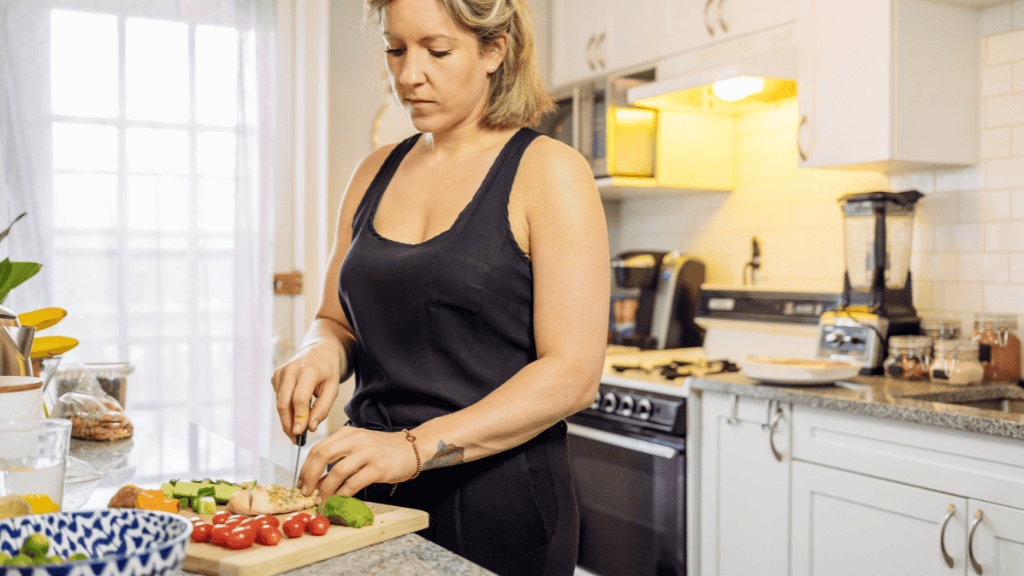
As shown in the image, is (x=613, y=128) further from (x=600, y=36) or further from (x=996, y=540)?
(x=996, y=540)

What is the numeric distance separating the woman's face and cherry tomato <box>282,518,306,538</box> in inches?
22.1

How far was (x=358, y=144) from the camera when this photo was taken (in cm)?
329

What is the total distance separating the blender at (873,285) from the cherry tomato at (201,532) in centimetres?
192

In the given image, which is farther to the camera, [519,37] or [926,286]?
[926,286]

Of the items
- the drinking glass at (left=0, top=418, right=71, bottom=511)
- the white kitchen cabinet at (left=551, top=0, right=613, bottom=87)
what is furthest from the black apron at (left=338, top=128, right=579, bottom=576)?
the white kitchen cabinet at (left=551, top=0, right=613, bottom=87)

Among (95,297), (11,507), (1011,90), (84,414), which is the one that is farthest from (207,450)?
(1011,90)

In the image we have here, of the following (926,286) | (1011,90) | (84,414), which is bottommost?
(84,414)

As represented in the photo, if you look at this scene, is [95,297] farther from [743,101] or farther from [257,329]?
[743,101]

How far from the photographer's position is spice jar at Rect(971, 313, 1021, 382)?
212 cm

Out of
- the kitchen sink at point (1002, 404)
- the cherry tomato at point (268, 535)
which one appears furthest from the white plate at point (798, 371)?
the cherry tomato at point (268, 535)

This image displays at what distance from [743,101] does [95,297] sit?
94.9 inches

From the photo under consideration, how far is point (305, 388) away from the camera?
1.05 m

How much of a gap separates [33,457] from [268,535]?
225 mm

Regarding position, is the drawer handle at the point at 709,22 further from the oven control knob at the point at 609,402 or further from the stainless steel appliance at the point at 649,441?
the oven control knob at the point at 609,402
